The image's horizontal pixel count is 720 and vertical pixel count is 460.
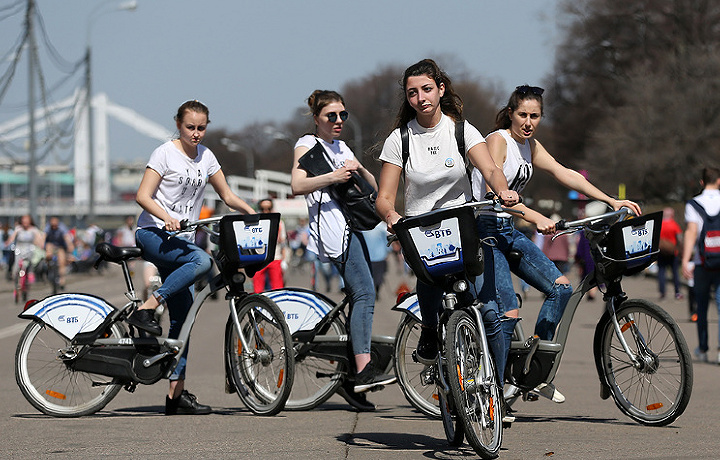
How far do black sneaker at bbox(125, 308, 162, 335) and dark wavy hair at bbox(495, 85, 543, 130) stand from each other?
2.32m

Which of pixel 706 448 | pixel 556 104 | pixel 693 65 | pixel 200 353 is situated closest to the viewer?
pixel 706 448

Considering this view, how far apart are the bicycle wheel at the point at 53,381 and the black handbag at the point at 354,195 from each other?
1.52 metres

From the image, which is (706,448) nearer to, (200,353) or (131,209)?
(200,353)

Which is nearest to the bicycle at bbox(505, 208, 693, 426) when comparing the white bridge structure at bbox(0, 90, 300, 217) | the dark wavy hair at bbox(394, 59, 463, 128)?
the dark wavy hair at bbox(394, 59, 463, 128)

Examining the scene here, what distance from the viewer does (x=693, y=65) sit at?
4281 centimetres

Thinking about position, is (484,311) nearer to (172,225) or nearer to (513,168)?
(513,168)

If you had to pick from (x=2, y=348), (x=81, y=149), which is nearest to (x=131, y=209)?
(x=81, y=149)

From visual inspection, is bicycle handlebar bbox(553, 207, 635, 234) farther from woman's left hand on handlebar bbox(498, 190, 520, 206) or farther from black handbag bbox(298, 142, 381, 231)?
black handbag bbox(298, 142, 381, 231)

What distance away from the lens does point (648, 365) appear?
6645mm

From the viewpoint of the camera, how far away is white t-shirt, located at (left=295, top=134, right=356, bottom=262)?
24.4 ft

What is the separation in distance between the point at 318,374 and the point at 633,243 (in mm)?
2113

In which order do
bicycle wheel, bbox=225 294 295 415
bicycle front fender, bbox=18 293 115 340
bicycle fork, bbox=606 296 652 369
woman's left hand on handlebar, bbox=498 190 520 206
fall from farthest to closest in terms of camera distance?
bicycle front fender, bbox=18 293 115 340, bicycle wheel, bbox=225 294 295 415, bicycle fork, bbox=606 296 652 369, woman's left hand on handlebar, bbox=498 190 520 206

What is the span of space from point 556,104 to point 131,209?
8566cm

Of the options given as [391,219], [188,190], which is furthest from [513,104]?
[188,190]
